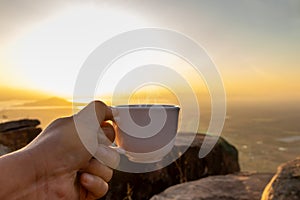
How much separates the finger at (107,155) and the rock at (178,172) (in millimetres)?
3372

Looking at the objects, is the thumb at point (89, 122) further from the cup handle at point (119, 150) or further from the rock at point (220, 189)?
the rock at point (220, 189)

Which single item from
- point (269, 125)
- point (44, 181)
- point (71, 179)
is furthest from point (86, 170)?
point (269, 125)

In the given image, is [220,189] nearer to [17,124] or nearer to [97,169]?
[97,169]

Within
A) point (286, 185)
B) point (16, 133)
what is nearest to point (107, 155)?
point (286, 185)

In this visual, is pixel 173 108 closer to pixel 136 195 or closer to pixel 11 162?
pixel 11 162

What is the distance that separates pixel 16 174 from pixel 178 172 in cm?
409

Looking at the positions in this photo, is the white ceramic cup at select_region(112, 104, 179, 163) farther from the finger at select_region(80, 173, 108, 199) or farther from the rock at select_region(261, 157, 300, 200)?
the rock at select_region(261, 157, 300, 200)

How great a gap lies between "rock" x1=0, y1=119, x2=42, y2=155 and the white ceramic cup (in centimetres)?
424

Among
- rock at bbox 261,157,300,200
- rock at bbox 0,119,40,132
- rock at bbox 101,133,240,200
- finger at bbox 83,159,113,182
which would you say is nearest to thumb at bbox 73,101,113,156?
finger at bbox 83,159,113,182

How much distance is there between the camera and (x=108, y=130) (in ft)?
4.04

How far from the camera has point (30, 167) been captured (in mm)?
1173

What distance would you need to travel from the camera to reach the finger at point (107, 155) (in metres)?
1.27

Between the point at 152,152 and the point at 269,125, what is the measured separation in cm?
3480

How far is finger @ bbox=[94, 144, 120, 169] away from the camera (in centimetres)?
127
